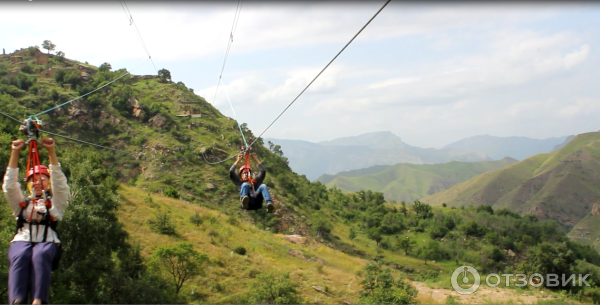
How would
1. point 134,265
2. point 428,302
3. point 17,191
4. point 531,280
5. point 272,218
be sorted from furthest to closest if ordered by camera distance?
point 272,218
point 531,280
point 428,302
point 134,265
point 17,191

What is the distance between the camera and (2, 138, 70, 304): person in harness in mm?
4176

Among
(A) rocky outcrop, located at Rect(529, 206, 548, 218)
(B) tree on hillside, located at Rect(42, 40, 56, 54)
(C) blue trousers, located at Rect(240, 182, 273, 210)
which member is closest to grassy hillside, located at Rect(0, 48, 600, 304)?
(B) tree on hillside, located at Rect(42, 40, 56, 54)

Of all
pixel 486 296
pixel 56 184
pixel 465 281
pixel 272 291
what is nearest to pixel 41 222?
pixel 56 184

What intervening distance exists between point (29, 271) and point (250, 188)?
769 cm

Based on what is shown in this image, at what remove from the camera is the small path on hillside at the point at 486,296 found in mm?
24031

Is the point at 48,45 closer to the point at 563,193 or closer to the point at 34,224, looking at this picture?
the point at 34,224

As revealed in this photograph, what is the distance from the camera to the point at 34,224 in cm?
443

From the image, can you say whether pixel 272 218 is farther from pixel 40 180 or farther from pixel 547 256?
pixel 40 180

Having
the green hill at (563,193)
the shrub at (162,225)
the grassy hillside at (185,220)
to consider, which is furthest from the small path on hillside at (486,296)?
the green hill at (563,193)

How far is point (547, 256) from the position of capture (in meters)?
40.1

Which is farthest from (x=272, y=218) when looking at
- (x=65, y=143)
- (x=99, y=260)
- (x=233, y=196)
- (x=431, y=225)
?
(x=431, y=225)

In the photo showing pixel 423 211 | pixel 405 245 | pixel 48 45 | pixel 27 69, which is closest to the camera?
pixel 405 245

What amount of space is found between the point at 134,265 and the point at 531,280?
30.1 m

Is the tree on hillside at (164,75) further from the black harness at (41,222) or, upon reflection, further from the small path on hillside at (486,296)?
the black harness at (41,222)
